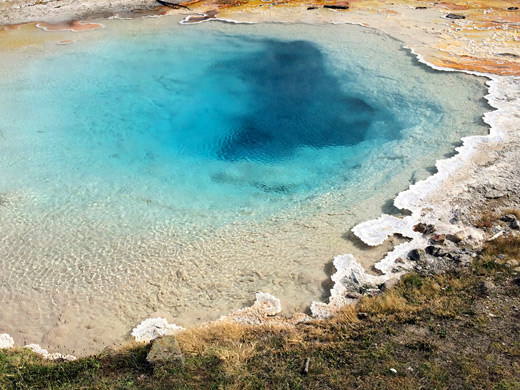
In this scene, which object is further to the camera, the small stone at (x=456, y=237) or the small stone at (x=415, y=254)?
the small stone at (x=456, y=237)

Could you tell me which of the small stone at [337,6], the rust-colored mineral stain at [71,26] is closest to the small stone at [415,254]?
the small stone at [337,6]

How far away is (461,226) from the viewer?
882 cm

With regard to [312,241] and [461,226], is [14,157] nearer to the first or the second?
[312,241]

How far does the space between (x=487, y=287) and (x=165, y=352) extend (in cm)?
507

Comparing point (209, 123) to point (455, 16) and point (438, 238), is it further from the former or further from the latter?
point (455, 16)

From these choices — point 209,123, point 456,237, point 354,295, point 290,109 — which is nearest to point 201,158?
point 209,123

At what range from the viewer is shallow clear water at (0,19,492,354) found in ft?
26.7

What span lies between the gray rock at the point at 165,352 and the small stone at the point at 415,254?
4426 mm

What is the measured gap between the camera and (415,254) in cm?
820

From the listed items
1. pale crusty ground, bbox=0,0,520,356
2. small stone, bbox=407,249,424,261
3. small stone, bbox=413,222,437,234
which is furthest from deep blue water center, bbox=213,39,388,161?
small stone, bbox=407,249,424,261

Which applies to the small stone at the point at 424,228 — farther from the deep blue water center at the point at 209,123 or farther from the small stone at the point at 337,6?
the small stone at the point at 337,6

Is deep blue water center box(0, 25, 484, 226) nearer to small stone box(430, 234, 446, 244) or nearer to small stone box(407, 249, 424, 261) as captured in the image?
small stone box(430, 234, 446, 244)

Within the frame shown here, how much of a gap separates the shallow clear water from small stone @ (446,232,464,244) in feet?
5.03

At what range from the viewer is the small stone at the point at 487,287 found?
7.18 metres
